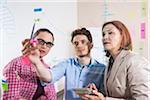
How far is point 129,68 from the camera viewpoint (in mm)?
1060

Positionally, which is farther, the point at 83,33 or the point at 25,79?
the point at 83,33

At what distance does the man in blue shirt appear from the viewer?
1133 mm

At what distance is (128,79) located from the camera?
3.47 feet

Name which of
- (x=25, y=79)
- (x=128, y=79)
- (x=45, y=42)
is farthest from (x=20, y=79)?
(x=128, y=79)

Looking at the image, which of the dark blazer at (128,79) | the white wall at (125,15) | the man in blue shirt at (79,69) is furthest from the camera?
the white wall at (125,15)

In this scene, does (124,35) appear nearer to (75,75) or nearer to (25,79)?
(75,75)

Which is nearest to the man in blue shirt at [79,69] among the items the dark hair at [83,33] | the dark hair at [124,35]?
the dark hair at [83,33]

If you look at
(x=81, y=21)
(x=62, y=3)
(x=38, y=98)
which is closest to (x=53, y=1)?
(x=62, y=3)

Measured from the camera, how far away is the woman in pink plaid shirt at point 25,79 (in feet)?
3.44

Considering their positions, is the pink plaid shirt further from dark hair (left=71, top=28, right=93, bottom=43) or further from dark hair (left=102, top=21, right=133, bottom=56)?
dark hair (left=102, top=21, right=133, bottom=56)

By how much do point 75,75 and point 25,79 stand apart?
23cm

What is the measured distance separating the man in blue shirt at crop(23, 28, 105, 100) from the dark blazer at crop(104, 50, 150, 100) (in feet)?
0.23

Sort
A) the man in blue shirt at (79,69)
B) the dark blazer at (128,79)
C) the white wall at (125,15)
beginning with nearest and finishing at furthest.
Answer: the dark blazer at (128,79) → the man in blue shirt at (79,69) → the white wall at (125,15)

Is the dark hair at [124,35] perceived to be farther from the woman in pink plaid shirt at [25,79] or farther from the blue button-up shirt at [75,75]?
the woman in pink plaid shirt at [25,79]
